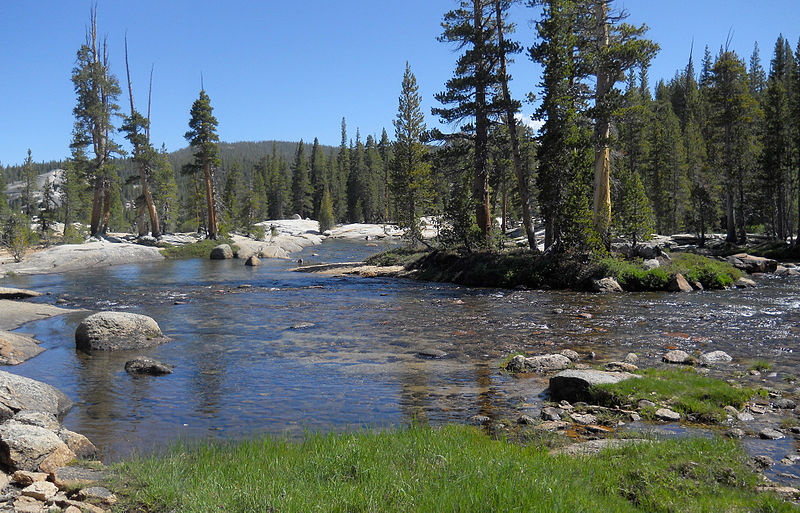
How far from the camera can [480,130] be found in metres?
26.8

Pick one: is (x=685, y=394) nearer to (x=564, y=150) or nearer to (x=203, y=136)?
(x=564, y=150)

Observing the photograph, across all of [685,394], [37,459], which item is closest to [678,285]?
[685,394]

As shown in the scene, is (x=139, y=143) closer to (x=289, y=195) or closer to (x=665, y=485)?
(x=665, y=485)

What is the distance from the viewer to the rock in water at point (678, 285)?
806 inches

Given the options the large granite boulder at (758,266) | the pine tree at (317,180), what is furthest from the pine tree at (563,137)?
the pine tree at (317,180)

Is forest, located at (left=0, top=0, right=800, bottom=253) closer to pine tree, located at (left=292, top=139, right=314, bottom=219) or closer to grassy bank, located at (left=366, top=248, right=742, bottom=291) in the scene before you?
grassy bank, located at (left=366, top=248, right=742, bottom=291)

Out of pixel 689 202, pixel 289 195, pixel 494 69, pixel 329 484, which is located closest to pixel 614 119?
pixel 494 69

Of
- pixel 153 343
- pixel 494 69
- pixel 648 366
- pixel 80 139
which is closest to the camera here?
pixel 648 366

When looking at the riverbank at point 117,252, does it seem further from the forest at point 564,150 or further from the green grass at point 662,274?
the green grass at point 662,274

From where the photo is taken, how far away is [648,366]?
10094 mm

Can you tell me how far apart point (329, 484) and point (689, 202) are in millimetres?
57385

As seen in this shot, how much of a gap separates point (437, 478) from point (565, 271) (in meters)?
19.1

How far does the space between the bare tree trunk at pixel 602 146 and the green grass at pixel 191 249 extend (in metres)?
32.9

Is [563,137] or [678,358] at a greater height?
[563,137]
